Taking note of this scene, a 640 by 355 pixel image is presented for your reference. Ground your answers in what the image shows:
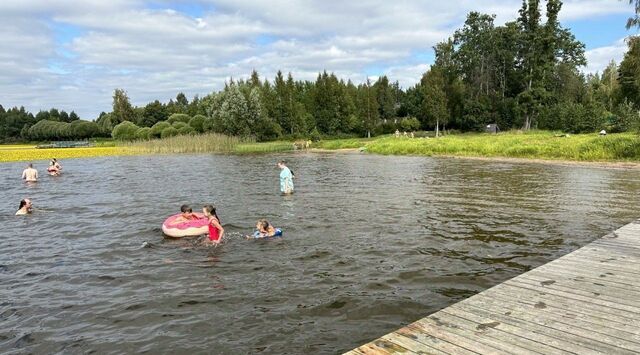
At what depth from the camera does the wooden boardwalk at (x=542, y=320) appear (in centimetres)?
525

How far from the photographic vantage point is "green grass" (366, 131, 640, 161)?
3406 cm

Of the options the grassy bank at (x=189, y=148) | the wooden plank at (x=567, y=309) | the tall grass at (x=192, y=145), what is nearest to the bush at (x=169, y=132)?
the grassy bank at (x=189, y=148)

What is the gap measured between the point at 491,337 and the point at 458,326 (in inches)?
18.3

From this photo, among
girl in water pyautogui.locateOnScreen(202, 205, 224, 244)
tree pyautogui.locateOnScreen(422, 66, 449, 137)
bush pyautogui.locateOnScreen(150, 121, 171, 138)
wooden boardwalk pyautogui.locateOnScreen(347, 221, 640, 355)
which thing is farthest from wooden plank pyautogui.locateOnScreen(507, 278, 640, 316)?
bush pyautogui.locateOnScreen(150, 121, 171, 138)

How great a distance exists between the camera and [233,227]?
626 inches

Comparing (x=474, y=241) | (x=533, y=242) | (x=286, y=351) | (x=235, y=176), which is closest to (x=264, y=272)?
(x=286, y=351)

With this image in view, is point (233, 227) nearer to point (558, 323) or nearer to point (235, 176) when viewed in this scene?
point (558, 323)

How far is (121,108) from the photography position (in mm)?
94500

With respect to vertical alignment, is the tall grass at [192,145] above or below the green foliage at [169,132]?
below

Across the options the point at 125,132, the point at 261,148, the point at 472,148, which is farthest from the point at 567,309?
the point at 125,132

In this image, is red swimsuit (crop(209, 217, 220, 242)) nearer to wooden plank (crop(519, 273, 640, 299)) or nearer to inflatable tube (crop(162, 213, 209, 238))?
inflatable tube (crop(162, 213, 209, 238))

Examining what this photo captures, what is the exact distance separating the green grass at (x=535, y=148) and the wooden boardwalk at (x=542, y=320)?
30463 mm

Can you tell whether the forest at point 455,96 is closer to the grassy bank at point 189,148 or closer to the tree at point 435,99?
the tree at point 435,99

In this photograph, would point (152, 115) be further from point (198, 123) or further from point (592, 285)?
point (592, 285)
